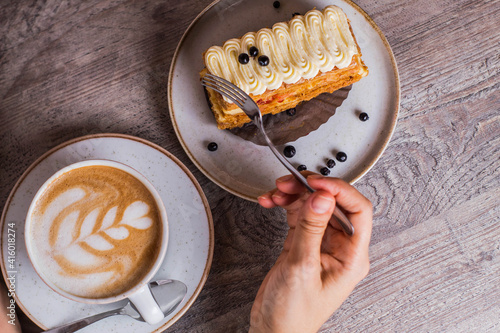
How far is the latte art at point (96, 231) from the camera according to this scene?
56.8 inches

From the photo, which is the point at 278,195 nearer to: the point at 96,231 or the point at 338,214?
the point at 338,214

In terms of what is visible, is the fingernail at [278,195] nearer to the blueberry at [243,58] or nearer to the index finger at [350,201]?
the index finger at [350,201]

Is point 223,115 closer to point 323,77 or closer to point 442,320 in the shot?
point 323,77

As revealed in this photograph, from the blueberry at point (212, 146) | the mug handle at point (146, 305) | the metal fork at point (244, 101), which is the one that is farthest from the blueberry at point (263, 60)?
the mug handle at point (146, 305)

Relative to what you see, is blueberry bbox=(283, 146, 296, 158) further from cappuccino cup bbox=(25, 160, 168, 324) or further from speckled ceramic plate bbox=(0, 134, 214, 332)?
cappuccino cup bbox=(25, 160, 168, 324)

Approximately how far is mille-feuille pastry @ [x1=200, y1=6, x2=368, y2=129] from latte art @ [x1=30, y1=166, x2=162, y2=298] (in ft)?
1.64

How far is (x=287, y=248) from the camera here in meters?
1.67

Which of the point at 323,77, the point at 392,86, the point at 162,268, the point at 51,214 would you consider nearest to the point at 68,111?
the point at 51,214

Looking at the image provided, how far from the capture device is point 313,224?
131 cm

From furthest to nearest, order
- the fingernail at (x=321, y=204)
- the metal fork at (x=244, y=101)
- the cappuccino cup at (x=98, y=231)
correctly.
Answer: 1. the metal fork at (x=244, y=101)
2. the cappuccino cup at (x=98, y=231)
3. the fingernail at (x=321, y=204)

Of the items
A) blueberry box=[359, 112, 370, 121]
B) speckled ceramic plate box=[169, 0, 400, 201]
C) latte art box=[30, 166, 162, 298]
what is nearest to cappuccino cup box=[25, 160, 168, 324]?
latte art box=[30, 166, 162, 298]

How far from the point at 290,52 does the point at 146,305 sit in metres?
1.15

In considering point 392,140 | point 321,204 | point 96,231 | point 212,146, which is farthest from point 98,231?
point 392,140

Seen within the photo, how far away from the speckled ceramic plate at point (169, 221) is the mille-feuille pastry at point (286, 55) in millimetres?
336
